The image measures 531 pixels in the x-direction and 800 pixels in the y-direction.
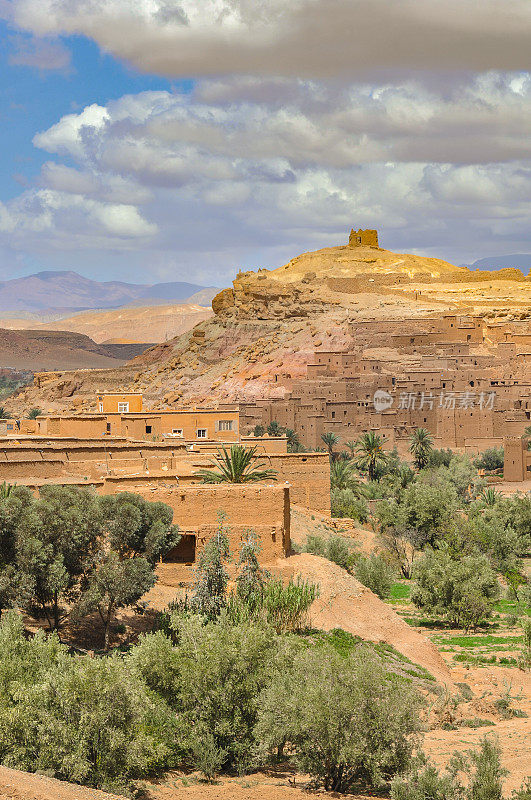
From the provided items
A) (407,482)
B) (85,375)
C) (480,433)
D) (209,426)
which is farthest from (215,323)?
(209,426)

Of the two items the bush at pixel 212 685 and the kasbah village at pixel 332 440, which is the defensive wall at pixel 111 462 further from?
the bush at pixel 212 685

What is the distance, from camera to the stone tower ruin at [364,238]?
395ft

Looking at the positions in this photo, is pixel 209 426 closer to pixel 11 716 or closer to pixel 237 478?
pixel 237 478

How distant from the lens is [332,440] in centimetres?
5797

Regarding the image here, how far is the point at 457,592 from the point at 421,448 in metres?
31.9

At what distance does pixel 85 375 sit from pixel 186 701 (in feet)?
248

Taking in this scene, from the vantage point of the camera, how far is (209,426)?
3416 cm

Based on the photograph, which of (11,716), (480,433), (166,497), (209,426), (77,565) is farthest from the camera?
(480,433)

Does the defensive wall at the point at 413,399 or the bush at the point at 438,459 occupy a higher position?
the defensive wall at the point at 413,399

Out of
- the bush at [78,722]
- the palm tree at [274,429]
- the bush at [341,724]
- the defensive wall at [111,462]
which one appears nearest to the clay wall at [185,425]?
the defensive wall at [111,462]

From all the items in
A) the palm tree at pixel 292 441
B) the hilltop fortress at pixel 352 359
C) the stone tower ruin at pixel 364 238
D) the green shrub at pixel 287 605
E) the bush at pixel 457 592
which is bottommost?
the bush at pixel 457 592

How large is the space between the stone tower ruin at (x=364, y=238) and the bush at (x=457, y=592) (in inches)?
3804

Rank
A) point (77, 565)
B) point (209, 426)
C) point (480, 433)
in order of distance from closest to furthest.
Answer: point (77, 565) → point (209, 426) → point (480, 433)

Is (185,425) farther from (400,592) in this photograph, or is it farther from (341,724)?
(341,724)
